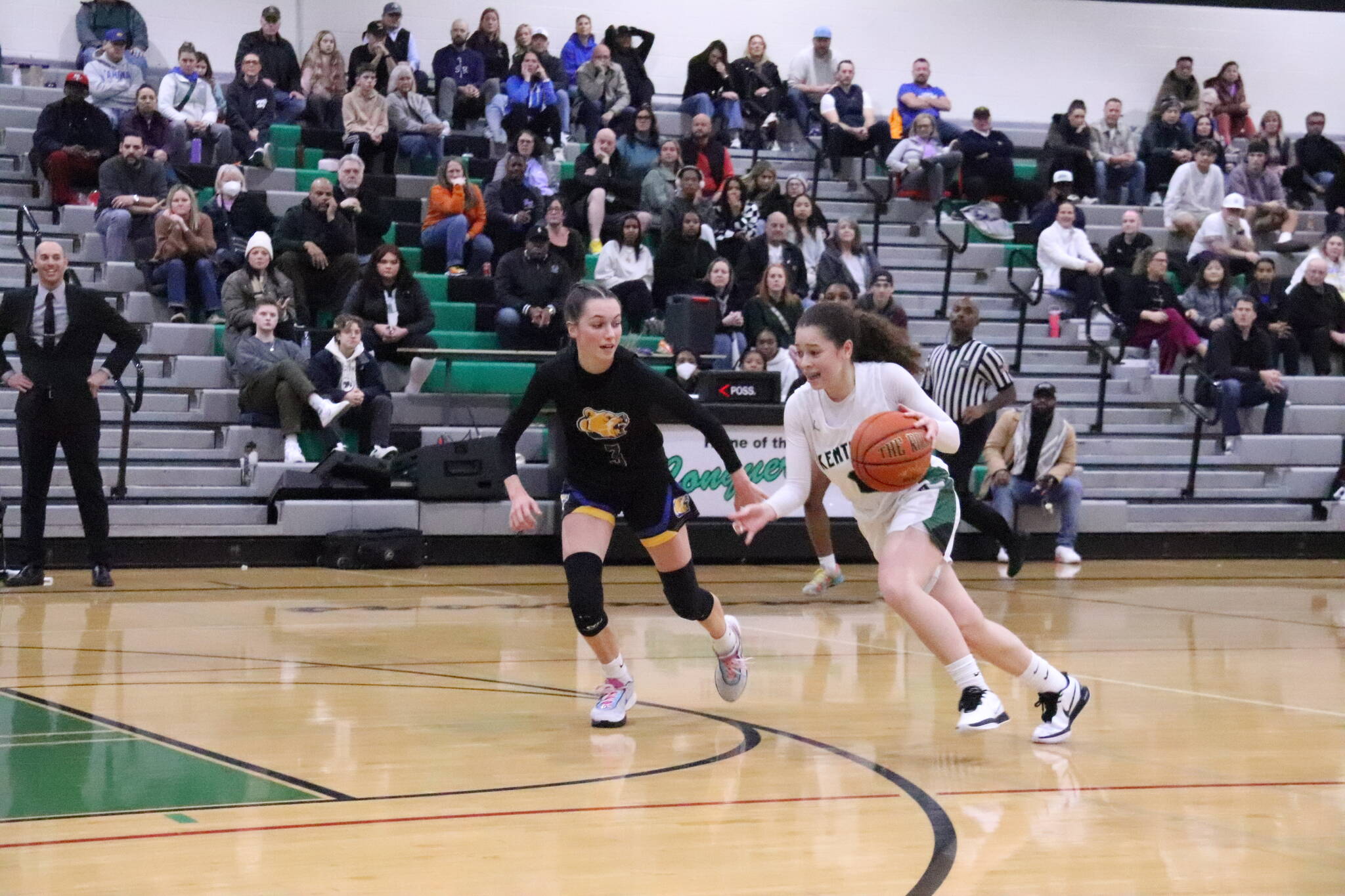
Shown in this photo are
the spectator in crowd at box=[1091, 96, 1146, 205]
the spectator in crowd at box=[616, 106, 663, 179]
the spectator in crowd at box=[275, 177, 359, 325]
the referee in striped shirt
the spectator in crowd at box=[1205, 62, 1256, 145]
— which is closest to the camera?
the referee in striped shirt

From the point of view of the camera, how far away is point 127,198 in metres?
14.2

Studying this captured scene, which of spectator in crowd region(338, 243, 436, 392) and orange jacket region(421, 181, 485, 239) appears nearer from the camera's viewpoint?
spectator in crowd region(338, 243, 436, 392)

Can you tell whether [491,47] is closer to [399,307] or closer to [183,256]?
Answer: [399,307]

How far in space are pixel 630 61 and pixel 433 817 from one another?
14.8 meters

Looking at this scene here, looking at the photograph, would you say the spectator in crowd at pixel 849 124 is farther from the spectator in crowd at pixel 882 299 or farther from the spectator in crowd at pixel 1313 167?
the spectator in crowd at pixel 1313 167

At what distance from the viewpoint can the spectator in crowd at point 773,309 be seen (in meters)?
14.4

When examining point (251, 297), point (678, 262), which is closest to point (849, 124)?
point (678, 262)

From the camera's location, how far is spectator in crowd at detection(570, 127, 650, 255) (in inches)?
627

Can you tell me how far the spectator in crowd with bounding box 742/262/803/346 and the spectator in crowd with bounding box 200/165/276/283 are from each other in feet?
14.2

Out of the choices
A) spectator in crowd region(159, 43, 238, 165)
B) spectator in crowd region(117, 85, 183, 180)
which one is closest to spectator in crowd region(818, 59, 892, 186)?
spectator in crowd region(159, 43, 238, 165)

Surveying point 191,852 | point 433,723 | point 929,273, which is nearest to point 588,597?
point 433,723

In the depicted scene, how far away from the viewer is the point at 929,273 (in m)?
17.7

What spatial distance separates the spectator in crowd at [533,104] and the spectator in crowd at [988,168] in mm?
4645

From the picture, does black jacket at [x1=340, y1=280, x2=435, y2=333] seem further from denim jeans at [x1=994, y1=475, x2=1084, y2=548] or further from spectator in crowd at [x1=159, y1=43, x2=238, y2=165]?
denim jeans at [x1=994, y1=475, x2=1084, y2=548]
